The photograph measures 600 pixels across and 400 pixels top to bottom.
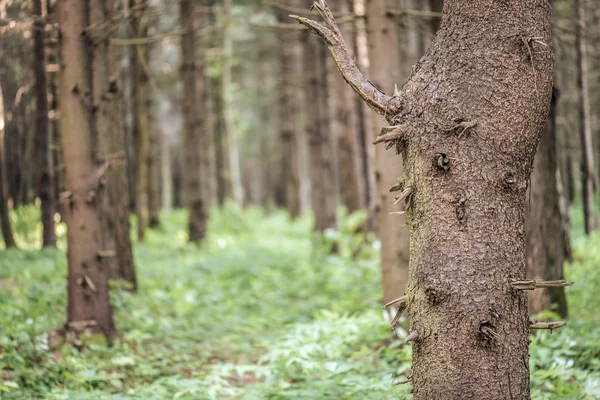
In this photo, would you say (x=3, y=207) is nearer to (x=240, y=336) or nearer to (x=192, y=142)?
(x=192, y=142)

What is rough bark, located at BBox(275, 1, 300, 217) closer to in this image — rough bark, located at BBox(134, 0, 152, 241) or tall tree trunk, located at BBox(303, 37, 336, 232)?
tall tree trunk, located at BBox(303, 37, 336, 232)

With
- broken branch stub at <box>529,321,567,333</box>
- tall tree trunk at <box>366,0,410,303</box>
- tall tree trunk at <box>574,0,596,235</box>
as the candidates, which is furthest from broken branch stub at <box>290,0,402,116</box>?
tall tree trunk at <box>574,0,596,235</box>

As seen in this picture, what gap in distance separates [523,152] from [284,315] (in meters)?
6.11

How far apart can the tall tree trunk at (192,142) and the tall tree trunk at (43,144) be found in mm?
4094

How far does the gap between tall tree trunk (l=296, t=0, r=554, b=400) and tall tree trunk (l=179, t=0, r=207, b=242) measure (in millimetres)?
12796

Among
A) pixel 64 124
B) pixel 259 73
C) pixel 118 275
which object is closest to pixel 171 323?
pixel 118 275

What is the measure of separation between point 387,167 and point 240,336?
3.02 m

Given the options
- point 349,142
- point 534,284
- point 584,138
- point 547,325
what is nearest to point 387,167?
point 547,325

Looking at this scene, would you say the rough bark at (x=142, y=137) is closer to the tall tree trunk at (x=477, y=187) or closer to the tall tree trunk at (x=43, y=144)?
the tall tree trunk at (x=43, y=144)

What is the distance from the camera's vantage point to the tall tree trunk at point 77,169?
19.6ft

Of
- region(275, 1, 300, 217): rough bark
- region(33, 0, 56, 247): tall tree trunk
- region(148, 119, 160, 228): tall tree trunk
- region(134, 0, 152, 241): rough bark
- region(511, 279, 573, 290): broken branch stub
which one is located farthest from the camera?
region(275, 1, 300, 217): rough bark

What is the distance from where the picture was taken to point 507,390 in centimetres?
297

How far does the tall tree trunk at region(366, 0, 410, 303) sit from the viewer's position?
20.6 feet

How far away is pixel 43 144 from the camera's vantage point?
1154cm
